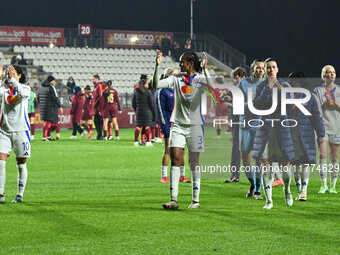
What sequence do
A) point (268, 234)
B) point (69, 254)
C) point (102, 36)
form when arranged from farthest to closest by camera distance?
point (102, 36), point (268, 234), point (69, 254)

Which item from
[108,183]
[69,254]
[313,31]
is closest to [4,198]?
[108,183]

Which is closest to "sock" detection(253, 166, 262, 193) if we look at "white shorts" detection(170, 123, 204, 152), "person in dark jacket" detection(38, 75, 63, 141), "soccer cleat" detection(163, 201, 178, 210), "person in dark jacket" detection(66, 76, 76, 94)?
"white shorts" detection(170, 123, 204, 152)

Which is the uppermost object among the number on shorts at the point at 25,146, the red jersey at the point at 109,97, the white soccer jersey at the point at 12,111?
the red jersey at the point at 109,97

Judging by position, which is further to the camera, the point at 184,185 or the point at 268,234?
the point at 184,185

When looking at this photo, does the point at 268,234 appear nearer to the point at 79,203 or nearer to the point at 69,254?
the point at 69,254

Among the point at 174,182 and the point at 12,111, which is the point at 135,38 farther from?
the point at 174,182

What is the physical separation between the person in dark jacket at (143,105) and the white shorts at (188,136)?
11629 millimetres

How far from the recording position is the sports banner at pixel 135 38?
43.8 metres

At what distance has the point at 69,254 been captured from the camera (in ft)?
21.9

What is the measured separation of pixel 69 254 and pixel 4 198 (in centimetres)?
411

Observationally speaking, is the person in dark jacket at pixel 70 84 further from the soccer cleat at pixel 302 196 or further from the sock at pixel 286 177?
the sock at pixel 286 177

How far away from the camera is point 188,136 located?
32.1 feet

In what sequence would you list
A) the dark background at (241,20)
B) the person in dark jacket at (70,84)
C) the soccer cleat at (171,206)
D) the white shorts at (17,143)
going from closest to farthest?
1. the soccer cleat at (171,206)
2. the white shorts at (17,143)
3. the person in dark jacket at (70,84)
4. the dark background at (241,20)

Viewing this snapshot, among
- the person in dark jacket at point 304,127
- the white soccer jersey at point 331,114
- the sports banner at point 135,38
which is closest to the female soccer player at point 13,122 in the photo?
the person in dark jacket at point 304,127
